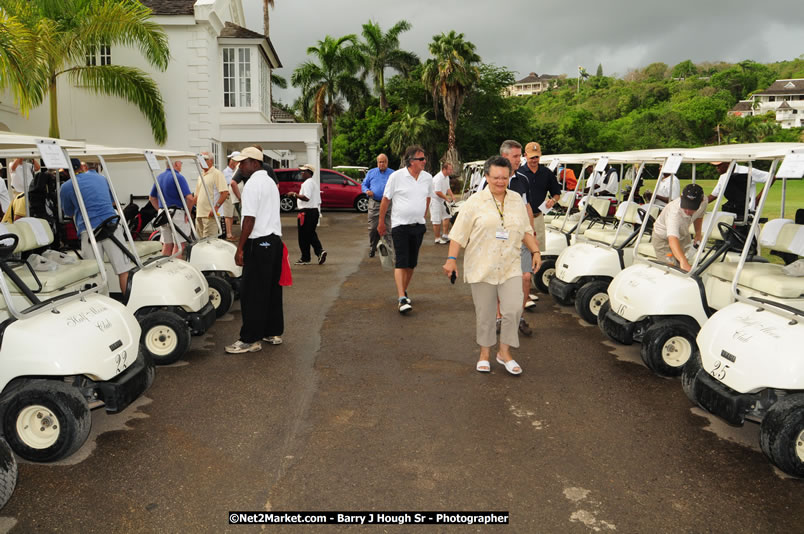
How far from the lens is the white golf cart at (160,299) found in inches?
239

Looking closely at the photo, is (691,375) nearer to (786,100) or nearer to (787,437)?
(787,437)

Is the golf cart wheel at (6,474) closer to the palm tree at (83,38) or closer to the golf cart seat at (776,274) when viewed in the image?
the golf cart seat at (776,274)

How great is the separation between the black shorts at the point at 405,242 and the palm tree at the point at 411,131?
113 feet

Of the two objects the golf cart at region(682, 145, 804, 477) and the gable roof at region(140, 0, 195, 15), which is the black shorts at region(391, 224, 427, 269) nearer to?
the golf cart at region(682, 145, 804, 477)

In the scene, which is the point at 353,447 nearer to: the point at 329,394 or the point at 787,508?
the point at 329,394

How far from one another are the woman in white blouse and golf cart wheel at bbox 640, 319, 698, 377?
1.14 meters

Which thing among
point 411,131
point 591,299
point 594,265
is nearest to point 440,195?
point 594,265

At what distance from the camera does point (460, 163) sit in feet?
138

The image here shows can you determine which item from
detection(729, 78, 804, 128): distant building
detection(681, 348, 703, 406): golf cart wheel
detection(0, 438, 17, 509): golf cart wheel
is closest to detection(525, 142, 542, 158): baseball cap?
detection(681, 348, 703, 406): golf cart wheel

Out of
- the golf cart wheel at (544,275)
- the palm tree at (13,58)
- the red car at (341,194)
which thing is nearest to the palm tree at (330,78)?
the red car at (341,194)

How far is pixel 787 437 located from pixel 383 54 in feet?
159

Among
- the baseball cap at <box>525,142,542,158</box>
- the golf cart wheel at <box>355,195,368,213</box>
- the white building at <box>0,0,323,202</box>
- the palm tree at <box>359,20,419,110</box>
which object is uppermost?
the palm tree at <box>359,20,419,110</box>

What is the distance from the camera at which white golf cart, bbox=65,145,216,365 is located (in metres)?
6.08

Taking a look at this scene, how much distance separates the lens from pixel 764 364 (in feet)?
13.3
